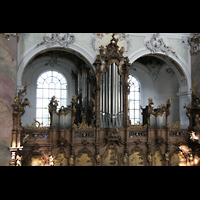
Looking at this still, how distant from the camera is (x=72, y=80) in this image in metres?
13.7

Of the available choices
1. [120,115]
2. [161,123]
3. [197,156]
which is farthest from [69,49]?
[197,156]

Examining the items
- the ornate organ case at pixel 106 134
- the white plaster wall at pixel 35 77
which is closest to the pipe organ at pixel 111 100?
the ornate organ case at pixel 106 134

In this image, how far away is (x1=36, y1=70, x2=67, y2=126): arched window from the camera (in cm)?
1350

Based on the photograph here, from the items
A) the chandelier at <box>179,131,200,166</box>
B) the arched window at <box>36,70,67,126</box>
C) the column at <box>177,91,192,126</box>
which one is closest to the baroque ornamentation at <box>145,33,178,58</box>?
the column at <box>177,91,192,126</box>

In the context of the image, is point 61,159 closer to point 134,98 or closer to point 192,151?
point 192,151

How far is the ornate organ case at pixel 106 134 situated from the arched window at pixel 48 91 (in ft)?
9.43

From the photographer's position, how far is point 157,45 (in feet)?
38.2

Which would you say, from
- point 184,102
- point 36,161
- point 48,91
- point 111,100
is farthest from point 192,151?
point 48,91

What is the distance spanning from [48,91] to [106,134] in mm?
4734

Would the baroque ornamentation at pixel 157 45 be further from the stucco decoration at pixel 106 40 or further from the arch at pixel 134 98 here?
the arch at pixel 134 98

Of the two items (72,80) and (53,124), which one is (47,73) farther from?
(53,124)

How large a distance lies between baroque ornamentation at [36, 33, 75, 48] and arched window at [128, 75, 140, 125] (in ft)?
16.8

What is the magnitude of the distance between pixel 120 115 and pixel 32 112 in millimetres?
4939

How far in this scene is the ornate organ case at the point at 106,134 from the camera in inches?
388
